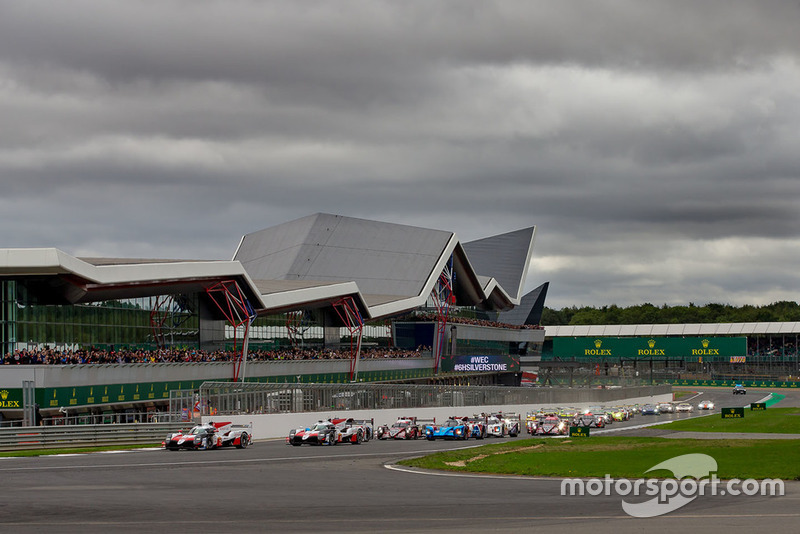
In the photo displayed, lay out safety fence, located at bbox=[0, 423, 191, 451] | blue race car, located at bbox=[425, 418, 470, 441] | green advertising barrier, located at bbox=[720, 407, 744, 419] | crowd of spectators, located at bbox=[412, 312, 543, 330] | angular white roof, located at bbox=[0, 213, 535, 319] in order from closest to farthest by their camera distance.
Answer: safety fence, located at bbox=[0, 423, 191, 451], blue race car, located at bbox=[425, 418, 470, 441], angular white roof, located at bbox=[0, 213, 535, 319], green advertising barrier, located at bbox=[720, 407, 744, 419], crowd of spectators, located at bbox=[412, 312, 543, 330]

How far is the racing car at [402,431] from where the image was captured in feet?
181

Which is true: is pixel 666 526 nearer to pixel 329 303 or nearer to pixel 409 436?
pixel 409 436

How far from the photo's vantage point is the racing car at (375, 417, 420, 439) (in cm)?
5531

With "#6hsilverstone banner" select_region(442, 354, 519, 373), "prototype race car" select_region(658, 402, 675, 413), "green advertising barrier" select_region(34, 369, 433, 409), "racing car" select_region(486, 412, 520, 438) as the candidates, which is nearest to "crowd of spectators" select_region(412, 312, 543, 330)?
"#6hsilverstone banner" select_region(442, 354, 519, 373)

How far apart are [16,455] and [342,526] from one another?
28751 mm

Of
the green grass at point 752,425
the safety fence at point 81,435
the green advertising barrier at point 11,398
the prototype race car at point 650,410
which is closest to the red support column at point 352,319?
the prototype race car at point 650,410

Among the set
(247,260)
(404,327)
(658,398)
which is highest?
(247,260)

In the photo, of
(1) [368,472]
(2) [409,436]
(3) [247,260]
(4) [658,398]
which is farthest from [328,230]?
(1) [368,472]

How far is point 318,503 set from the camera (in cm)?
2433

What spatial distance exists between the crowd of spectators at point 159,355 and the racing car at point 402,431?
17.4m

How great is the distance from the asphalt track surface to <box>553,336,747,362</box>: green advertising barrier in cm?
12996

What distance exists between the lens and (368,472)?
3391 centimetres

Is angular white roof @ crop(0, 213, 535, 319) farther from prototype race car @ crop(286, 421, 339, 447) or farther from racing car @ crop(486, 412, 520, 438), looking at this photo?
racing car @ crop(486, 412, 520, 438)

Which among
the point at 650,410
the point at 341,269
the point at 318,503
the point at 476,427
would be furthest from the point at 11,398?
the point at 341,269
